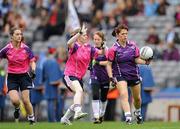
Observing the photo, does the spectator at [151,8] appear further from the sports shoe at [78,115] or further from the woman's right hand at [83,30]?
the sports shoe at [78,115]

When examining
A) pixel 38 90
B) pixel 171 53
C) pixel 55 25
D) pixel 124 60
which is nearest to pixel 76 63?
pixel 124 60

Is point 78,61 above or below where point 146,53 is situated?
below

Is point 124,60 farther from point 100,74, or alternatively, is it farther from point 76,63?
point 100,74

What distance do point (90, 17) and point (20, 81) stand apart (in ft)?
46.0

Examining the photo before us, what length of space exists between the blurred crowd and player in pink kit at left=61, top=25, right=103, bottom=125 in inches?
347

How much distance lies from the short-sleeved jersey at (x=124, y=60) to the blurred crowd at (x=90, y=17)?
31.2 ft

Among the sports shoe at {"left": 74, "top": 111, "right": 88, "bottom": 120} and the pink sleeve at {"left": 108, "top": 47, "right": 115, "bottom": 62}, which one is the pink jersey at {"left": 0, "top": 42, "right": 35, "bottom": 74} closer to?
the pink sleeve at {"left": 108, "top": 47, "right": 115, "bottom": 62}

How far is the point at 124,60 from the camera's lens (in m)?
22.0

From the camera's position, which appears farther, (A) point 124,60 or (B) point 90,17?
(B) point 90,17

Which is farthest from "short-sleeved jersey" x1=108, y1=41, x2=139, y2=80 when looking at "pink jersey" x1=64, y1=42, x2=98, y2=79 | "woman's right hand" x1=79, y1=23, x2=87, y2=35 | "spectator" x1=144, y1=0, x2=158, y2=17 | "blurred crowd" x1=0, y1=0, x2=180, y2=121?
"spectator" x1=144, y1=0, x2=158, y2=17

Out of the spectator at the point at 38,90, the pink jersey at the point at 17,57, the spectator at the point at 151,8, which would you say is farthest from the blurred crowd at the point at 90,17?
the pink jersey at the point at 17,57

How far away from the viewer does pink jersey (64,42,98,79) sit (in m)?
22.2

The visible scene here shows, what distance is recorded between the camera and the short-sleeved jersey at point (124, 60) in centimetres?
2194

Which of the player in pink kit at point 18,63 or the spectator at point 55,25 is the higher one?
the spectator at point 55,25
